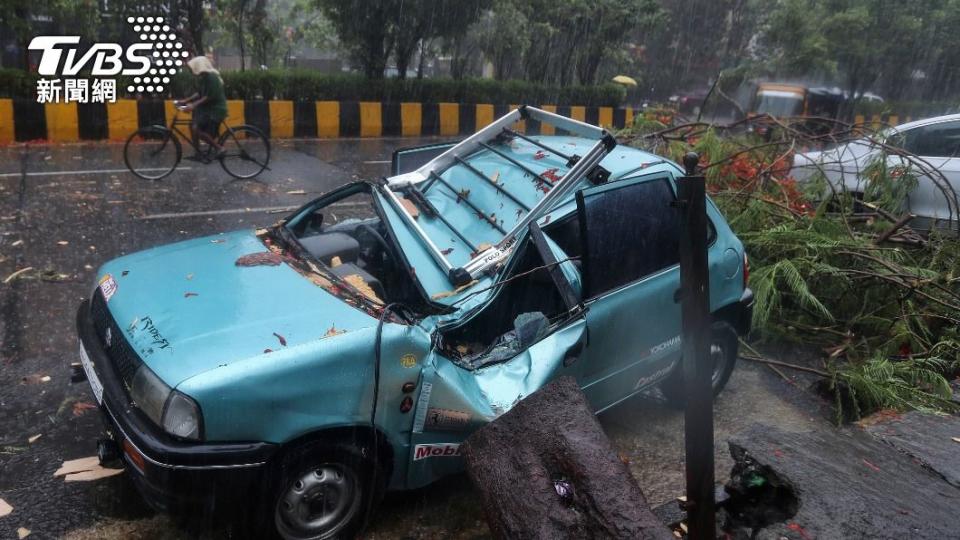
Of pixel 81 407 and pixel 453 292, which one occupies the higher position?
pixel 453 292

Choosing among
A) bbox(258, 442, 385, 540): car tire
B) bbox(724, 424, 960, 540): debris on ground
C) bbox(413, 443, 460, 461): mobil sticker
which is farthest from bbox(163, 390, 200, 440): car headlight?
bbox(724, 424, 960, 540): debris on ground

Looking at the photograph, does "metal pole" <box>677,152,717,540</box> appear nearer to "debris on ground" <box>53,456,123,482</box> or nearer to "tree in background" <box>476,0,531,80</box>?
"debris on ground" <box>53,456,123,482</box>

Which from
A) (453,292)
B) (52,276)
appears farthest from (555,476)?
(52,276)

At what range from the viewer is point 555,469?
8.40 feet

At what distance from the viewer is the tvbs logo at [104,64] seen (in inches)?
458

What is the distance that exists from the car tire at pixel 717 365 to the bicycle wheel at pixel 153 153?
23.9 feet

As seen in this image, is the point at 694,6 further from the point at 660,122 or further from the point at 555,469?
the point at 555,469

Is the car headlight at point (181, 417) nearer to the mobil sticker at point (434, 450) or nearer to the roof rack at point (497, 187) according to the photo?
the mobil sticker at point (434, 450)

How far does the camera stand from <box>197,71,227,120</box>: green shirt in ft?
30.3

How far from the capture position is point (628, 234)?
12.5 ft

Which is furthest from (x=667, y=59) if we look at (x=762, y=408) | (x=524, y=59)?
(x=762, y=408)

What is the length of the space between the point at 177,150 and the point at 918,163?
28.0ft

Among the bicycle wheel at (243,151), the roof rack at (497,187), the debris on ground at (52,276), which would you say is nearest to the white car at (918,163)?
the roof rack at (497,187)

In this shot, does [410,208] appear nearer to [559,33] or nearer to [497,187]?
[497,187]
